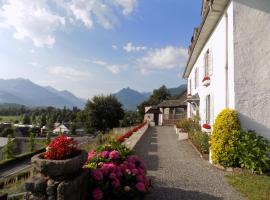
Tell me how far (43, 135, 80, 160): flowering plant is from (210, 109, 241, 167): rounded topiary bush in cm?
519

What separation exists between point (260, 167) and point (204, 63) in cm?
731

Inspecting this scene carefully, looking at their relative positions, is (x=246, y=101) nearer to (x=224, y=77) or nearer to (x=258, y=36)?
(x=224, y=77)

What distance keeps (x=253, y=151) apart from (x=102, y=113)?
4018cm

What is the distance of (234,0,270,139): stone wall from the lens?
8539mm

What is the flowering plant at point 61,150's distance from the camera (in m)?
4.47

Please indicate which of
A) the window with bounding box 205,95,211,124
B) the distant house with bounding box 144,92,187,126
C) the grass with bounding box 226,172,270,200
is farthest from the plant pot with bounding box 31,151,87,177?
the distant house with bounding box 144,92,187,126

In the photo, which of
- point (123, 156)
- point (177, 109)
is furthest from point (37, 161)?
point (177, 109)

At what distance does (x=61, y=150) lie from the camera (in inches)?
178

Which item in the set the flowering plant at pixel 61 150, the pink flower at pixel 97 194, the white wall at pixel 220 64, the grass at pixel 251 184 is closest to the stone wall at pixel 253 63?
the white wall at pixel 220 64

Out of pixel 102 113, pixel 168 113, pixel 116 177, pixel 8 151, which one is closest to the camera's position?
pixel 116 177

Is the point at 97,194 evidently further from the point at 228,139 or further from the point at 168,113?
the point at 168,113

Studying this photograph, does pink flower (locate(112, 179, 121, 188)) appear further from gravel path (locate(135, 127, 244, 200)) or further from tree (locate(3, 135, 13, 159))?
tree (locate(3, 135, 13, 159))

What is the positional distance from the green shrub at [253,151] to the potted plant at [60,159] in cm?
534

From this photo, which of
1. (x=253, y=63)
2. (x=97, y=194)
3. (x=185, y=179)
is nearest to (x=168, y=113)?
(x=253, y=63)
